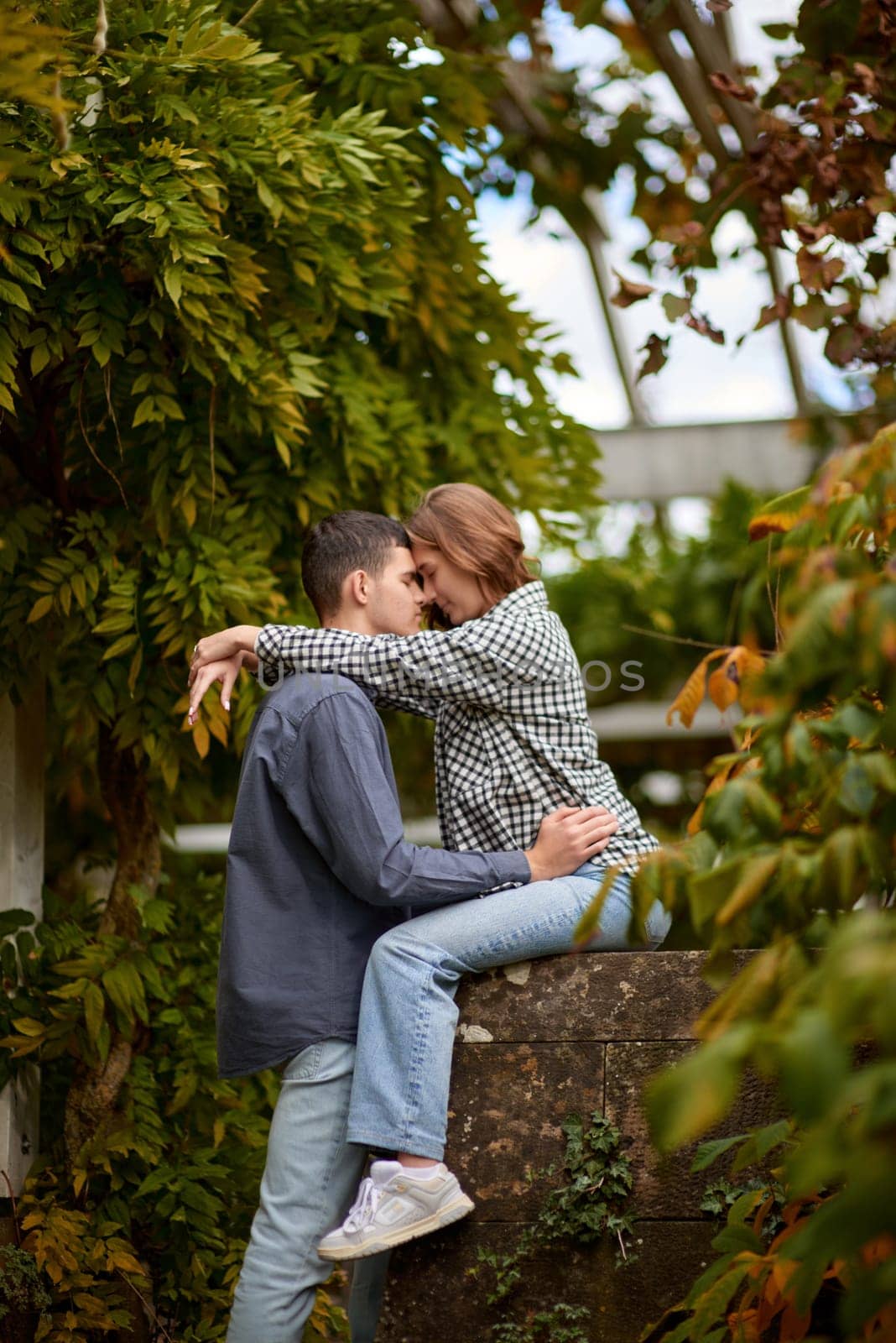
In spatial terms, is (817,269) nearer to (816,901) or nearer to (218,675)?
(218,675)

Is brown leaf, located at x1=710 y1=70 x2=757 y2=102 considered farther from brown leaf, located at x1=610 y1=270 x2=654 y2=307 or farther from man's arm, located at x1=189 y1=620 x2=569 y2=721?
man's arm, located at x1=189 y1=620 x2=569 y2=721

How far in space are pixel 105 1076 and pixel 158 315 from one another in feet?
5.47

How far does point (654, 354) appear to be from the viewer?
3.29 metres

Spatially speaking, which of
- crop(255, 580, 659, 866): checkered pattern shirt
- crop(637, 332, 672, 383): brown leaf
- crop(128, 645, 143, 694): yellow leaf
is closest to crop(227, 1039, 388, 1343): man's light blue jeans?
crop(255, 580, 659, 866): checkered pattern shirt

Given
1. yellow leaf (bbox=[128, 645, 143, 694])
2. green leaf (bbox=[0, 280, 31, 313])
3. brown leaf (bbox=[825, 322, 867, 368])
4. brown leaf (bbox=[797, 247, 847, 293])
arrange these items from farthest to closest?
brown leaf (bbox=[825, 322, 867, 368]) < brown leaf (bbox=[797, 247, 847, 293]) < yellow leaf (bbox=[128, 645, 143, 694]) < green leaf (bbox=[0, 280, 31, 313])

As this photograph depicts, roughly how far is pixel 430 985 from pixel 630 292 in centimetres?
185

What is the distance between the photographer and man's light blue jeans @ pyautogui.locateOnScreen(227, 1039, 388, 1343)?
200cm

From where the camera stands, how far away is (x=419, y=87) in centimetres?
314

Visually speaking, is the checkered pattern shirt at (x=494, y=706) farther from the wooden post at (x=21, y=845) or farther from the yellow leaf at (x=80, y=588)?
the wooden post at (x=21, y=845)

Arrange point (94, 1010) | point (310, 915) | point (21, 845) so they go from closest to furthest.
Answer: point (310, 915) → point (94, 1010) → point (21, 845)

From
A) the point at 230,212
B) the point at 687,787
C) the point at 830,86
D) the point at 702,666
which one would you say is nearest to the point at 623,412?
the point at 687,787

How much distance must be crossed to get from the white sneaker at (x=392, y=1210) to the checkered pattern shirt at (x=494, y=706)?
59 centimetres

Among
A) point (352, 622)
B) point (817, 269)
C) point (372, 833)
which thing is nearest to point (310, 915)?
point (372, 833)

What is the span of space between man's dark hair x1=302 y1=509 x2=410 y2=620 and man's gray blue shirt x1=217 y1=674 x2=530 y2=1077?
1.00 feet
